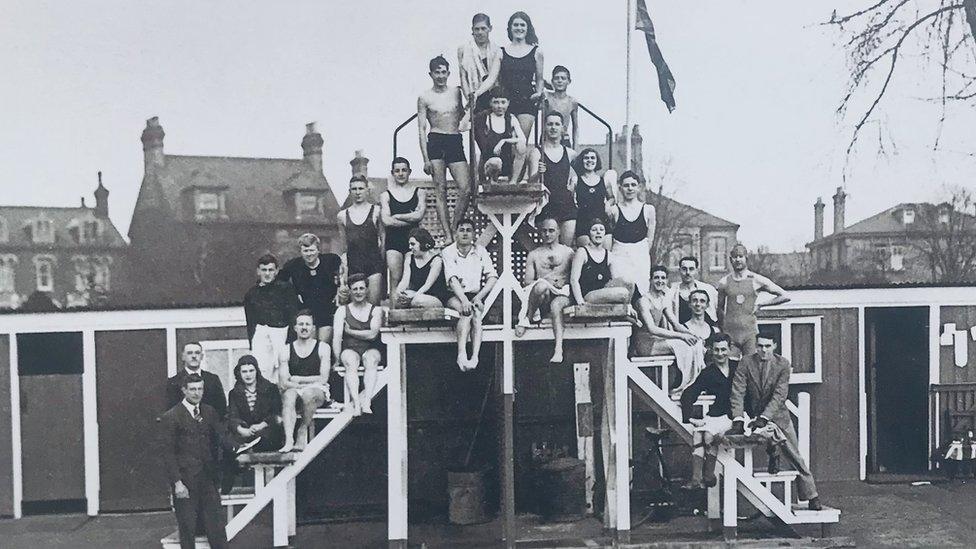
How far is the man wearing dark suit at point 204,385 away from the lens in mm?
8852

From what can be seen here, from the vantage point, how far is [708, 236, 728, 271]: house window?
39.7ft

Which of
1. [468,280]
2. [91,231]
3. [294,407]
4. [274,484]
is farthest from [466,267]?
[91,231]

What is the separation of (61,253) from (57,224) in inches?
15.7

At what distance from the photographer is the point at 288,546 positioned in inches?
353

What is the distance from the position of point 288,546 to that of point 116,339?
377 cm

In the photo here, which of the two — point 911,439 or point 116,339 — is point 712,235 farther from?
point 116,339

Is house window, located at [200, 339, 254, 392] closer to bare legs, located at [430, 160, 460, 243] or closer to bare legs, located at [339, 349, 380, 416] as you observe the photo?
bare legs, located at [339, 349, 380, 416]

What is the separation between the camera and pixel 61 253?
11.2 metres

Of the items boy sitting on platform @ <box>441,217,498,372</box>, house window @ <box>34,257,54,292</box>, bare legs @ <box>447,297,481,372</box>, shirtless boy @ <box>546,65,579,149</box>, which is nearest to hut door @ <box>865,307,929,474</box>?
shirtless boy @ <box>546,65,579,149</box>

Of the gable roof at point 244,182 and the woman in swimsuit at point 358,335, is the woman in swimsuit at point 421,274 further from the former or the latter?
the gable roof at point 244,182

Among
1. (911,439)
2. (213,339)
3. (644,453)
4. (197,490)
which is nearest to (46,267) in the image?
(213,339)

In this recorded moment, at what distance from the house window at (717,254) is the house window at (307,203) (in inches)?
228

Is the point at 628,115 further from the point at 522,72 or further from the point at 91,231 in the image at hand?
the point at 91,231

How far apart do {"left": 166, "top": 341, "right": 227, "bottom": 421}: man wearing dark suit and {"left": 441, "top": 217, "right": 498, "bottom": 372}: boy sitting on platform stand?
2.68 m
